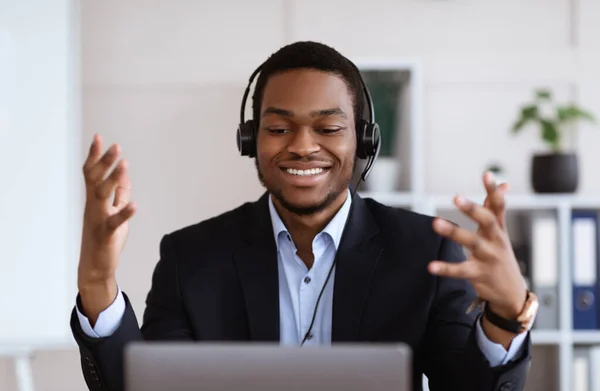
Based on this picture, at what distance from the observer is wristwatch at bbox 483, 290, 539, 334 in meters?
1.24

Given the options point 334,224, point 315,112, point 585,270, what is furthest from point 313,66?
point 585,270

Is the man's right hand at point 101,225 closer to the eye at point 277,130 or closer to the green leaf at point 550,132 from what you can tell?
the eye at point 277,130

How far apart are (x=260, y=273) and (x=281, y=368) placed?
0.79m

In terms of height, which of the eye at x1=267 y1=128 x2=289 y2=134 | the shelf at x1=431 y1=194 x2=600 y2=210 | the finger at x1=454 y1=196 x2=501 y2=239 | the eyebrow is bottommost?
the shelf at x1=431 y1=194 x2=600 y2=210

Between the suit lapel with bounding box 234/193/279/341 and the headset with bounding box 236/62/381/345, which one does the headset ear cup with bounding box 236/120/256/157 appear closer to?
the headset with bounding box 236/62/381/345

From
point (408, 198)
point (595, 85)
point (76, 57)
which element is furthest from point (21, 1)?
point (595, 85)

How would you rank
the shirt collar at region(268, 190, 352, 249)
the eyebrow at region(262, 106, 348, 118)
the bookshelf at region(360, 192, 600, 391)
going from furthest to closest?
the bookshelf at region(360, 192, 600, 391) < the shirt collar at region(268, 190, 352, 249) < the eyebrow at region(262, 106, 348, 118)

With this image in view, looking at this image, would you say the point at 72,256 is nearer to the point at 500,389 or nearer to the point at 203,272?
the point at 203,272

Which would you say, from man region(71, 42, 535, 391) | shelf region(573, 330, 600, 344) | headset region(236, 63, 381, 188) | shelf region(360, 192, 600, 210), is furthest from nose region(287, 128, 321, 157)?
shelf region(573, 330, 600, 344)

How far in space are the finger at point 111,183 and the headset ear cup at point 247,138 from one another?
0.45 m

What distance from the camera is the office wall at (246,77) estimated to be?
3.26m

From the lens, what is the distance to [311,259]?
1.69 m

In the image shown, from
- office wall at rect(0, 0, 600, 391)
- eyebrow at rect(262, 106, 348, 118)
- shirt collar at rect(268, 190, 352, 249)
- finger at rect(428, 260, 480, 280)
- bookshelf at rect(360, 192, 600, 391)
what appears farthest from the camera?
office wall at rect(0, 0, 600, 391)

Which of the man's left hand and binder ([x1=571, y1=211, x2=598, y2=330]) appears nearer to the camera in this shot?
the man's left hand
